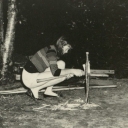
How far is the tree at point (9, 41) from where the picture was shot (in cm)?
707

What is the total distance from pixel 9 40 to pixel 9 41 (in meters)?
0.03

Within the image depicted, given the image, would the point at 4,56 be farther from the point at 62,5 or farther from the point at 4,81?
the point at 62,5

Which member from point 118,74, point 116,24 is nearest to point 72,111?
point 118,74

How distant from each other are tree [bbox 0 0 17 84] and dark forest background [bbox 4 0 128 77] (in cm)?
208

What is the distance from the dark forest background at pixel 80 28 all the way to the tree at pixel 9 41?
6.82 feet

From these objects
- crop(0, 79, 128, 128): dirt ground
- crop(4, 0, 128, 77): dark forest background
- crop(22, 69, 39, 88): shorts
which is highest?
crop(4, 0, 128, 77): dark forest background

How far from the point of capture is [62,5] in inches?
382

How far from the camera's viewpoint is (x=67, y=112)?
186 inches

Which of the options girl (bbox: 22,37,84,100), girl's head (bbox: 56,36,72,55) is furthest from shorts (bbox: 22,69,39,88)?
girl's head (bbox: 56,36,72,55)

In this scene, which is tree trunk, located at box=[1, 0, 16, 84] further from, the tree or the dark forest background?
the dark forest background

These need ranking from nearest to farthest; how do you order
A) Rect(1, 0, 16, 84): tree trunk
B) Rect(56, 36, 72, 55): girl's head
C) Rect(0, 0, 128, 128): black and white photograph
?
Rect(0, 0, 128, 128): black and white photograph → Rect(56, 36, 72, 55): girl's head → Rect(1, 0, 16, 84): tree trunk

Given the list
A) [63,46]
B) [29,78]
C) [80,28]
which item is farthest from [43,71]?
[80,28]

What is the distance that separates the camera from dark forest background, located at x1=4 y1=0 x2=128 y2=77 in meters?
9.34

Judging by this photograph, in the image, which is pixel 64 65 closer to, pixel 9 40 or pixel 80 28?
pixel 9 40
